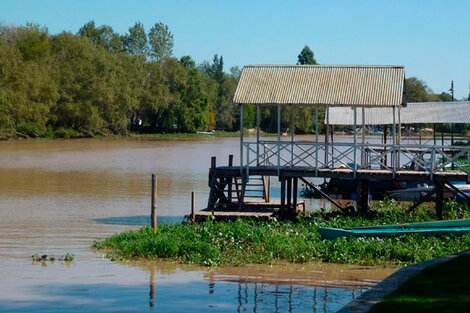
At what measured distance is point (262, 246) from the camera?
22516 millimetres

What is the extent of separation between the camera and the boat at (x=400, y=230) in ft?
73.1

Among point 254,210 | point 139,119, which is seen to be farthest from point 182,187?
point 139,119

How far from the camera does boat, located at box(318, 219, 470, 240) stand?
73.1 ft

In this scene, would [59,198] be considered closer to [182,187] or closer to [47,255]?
[182,187]

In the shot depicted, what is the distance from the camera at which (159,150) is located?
80.2 m

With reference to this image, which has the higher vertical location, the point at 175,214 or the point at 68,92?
the point at 68,92

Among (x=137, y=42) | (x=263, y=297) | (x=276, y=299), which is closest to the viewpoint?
(x=276, y=299)

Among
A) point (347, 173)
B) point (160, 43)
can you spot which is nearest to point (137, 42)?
point (160, 43)

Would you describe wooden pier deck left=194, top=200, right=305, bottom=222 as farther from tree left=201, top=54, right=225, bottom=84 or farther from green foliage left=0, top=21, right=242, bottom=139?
tree left=201, top=54, right=225, bottom=84

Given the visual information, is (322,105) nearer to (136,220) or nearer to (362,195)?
(362,195)

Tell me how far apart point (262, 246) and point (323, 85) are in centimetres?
754

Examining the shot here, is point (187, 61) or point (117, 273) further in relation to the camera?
point (187, 61)

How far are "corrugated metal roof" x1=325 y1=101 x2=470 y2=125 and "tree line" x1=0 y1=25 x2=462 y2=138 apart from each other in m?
46.9

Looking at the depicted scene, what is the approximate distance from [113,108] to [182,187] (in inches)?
2371
